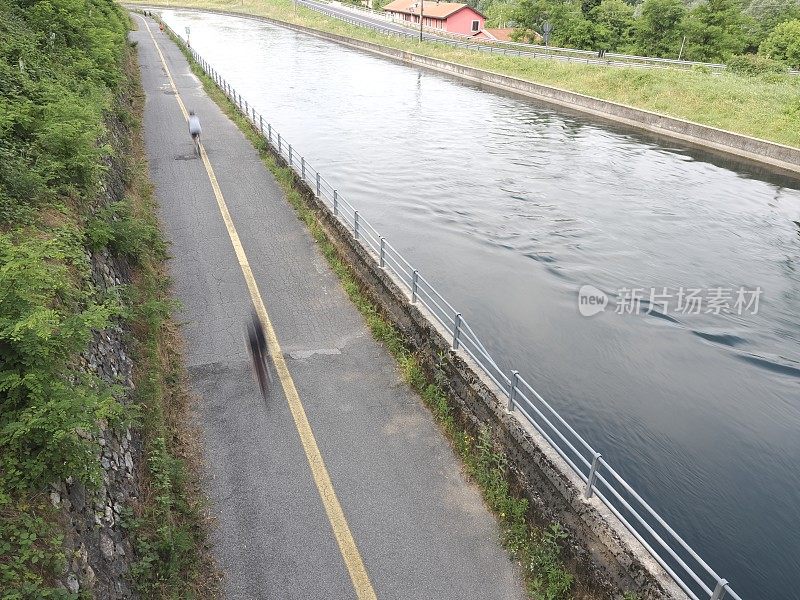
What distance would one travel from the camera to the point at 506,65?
5406cm

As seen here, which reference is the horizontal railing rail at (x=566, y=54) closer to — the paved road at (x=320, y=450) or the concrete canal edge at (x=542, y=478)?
the paved road at (x=320, y=450)

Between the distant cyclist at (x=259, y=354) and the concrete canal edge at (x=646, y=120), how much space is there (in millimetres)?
32045

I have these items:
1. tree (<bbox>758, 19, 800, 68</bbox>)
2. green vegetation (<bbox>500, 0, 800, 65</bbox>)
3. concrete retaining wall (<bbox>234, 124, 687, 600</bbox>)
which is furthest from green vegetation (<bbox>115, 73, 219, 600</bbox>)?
green vegetation (<bbox>500, 0, 800, 65</bbox>)

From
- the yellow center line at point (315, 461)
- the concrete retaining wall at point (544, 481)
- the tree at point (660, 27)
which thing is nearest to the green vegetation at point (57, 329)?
the yellow center line at point (315, 461)

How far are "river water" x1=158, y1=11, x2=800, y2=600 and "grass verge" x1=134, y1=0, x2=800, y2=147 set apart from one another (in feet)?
14.2

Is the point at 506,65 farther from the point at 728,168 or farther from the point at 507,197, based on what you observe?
the point at 507,197

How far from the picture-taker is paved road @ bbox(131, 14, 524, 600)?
6793mm

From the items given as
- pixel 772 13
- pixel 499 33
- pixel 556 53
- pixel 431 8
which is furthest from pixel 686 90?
pixel 431 8

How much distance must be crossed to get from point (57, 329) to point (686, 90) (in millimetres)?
45475

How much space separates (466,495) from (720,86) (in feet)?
143

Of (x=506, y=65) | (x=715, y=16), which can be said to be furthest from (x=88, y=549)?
(x=715, y=16)

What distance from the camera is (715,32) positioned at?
59.3 metres

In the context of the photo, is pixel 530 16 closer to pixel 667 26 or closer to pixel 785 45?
pixel 667 26

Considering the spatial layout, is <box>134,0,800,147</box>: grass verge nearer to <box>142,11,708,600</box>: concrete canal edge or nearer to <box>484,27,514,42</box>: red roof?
<box>484,27,514,42</box>: red roof
